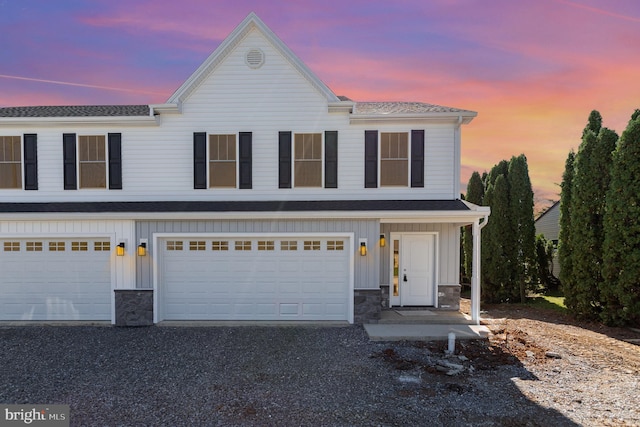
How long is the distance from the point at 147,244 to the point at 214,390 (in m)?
5.20

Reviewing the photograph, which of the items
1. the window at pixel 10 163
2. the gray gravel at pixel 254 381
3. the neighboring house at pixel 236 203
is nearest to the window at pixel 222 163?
the neighboring house at pixel 236 203

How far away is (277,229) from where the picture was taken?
32.9 ft

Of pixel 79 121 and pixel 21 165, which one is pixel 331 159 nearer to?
pixel 79 121

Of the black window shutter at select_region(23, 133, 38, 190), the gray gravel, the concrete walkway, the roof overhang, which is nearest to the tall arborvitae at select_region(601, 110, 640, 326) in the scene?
the concrete walkway

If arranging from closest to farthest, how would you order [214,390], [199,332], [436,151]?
[214,390], [199,332], [436,151]

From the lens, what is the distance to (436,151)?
1085 cm

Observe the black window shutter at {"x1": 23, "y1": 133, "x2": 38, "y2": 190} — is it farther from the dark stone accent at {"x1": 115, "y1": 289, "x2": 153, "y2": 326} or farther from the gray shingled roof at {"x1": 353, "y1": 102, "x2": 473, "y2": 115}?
the gray shingled roof at {"x1": 353, "y1": 102, "x2": 473, "y2": 115}

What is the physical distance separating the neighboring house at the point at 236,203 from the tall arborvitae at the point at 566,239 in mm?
3817

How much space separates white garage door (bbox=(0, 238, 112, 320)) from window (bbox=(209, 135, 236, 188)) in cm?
335

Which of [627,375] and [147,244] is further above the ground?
[147,244]

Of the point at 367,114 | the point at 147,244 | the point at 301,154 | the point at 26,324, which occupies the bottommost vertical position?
the point at 26,324

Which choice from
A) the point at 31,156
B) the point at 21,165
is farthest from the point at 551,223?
the point at 21,165

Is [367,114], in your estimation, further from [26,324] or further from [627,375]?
[26,324]

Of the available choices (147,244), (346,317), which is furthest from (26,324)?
(346,317)
